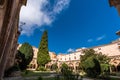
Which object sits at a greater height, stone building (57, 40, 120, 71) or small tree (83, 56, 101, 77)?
stone building (57, 40, 120, 71)

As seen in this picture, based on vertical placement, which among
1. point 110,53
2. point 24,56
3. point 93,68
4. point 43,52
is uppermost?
point 43,52

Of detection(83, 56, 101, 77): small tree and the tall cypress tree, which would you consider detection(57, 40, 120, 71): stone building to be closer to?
the tall cypress tree

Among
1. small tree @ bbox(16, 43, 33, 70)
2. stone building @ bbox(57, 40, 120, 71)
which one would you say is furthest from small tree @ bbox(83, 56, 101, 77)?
stone building @ bbox(57, 40, 120, 71)

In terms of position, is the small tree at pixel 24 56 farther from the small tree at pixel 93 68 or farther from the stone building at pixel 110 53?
the stone building at pixel 110 53

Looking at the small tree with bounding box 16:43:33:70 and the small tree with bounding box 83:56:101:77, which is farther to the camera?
the small tree with bounding box 16:43:33:70

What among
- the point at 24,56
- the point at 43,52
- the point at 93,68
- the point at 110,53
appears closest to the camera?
the point at 93,68

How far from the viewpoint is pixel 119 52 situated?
112 ft

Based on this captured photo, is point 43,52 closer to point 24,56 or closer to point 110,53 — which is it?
point 24,56

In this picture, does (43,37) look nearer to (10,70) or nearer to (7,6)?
(10,70)

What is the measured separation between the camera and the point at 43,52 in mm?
35875

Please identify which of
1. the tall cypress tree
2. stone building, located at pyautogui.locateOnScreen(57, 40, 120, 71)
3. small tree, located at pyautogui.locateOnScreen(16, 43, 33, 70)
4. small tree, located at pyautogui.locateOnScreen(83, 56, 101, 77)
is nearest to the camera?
small tree, located at pyautogui.locateOnScreen(83, 56, 101, 77)

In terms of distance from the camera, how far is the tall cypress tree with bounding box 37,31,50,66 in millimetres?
34719

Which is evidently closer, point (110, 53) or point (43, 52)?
point (43, 52)

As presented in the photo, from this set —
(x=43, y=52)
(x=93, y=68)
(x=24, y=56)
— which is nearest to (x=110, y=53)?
(x=43, y=52)
